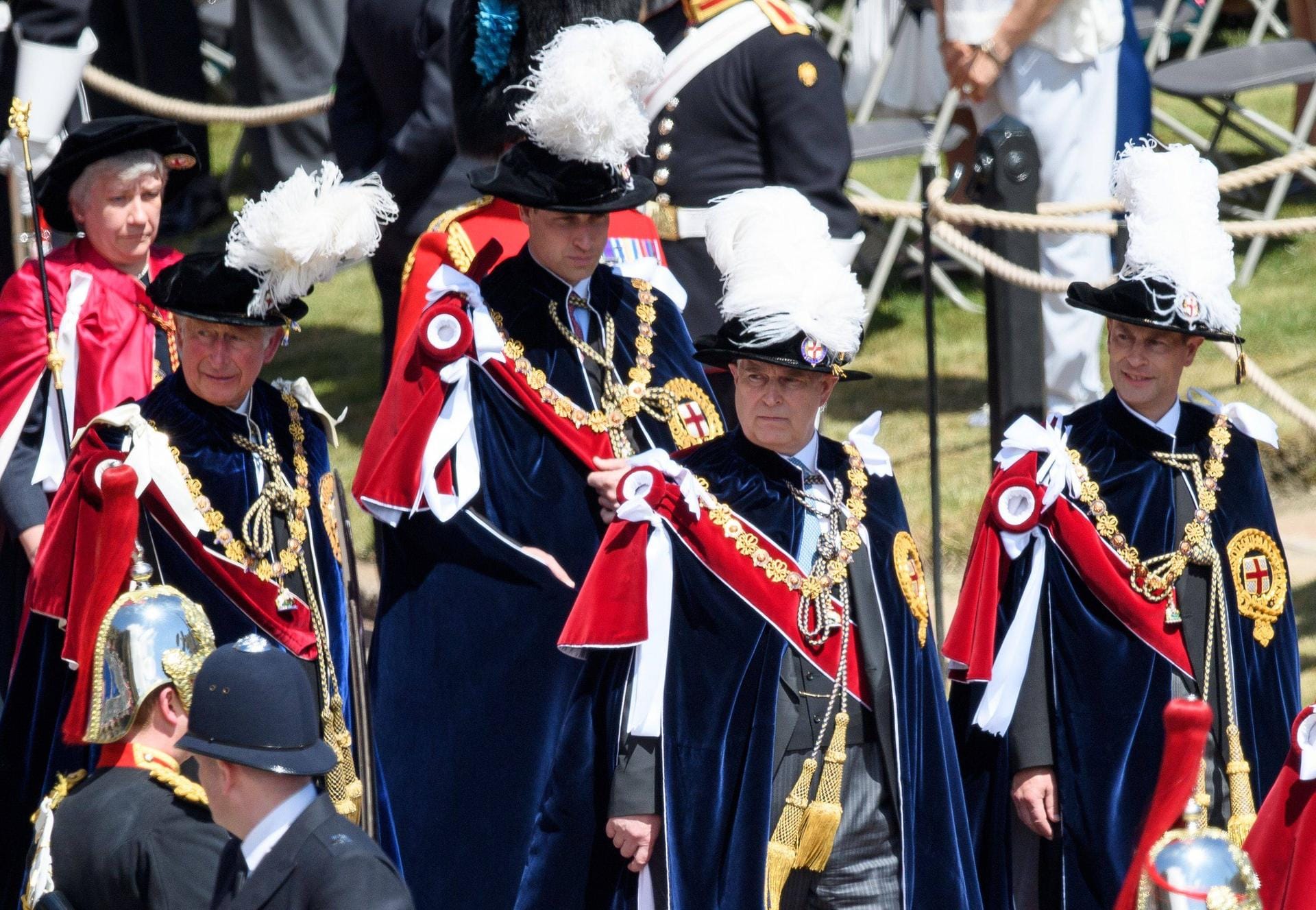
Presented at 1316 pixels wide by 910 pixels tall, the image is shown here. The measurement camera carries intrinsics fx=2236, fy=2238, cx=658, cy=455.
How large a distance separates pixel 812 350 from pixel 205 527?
1295mm

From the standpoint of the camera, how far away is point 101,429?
14.9 ft

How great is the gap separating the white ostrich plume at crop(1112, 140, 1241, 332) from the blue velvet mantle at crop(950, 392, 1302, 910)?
28cm

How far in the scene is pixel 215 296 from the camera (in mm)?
4496

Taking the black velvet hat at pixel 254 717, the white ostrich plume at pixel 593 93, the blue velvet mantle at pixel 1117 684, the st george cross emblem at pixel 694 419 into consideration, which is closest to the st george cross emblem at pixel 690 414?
the st george cross emblem at pixel 694 419

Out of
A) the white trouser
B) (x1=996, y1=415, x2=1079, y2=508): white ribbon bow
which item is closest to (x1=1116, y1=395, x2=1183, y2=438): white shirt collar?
(x1=996, y1=415, x2=1079, y2=508): white ribbon bow

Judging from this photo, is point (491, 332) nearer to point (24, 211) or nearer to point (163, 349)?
point (163, 349)

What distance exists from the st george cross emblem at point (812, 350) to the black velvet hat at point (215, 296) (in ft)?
3.61

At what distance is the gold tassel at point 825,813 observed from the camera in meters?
4.15

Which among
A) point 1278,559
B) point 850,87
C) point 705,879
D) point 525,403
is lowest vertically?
point 705,879

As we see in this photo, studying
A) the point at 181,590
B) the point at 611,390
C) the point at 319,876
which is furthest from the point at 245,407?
the point at 319,876

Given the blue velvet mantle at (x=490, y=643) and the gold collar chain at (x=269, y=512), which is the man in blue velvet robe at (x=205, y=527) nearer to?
the gold collar chain at (x=269, y=512)

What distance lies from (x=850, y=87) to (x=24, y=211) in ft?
16.2

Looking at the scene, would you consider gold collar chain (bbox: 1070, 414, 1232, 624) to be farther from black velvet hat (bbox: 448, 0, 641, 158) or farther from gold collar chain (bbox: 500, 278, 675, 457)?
black velvet hat (bbox: 448, 0, 641, 158)

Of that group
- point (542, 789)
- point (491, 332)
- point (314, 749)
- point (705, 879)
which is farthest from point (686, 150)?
point (314, 749)
